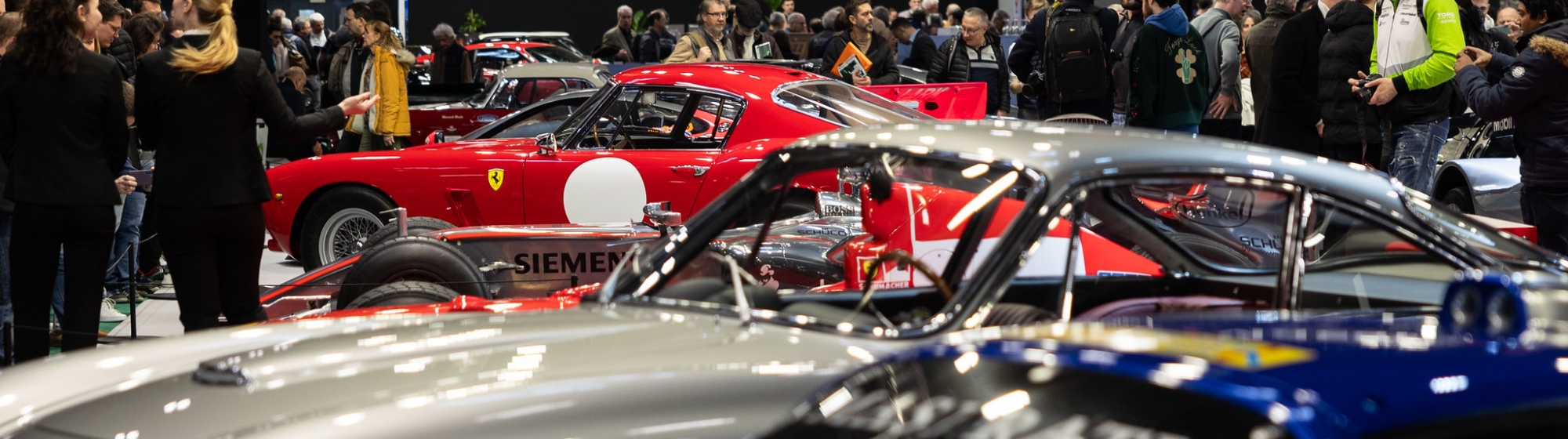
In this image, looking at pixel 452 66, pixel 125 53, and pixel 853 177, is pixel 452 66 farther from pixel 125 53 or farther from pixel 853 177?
pixel 853 177

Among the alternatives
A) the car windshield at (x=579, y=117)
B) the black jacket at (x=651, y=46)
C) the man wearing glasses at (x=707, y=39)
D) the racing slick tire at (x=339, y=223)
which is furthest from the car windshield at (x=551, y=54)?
the car windshield at (x=579, y=117)

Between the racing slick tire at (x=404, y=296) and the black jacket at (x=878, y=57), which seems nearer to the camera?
the racing slick tire at (x=404, y=296)

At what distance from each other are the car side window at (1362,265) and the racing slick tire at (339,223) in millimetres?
5548

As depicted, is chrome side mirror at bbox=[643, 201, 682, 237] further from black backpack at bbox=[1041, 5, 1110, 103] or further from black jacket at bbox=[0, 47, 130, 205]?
black backpack at bbox=[1041, 5, 1110, 103]

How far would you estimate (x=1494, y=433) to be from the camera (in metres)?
1.37

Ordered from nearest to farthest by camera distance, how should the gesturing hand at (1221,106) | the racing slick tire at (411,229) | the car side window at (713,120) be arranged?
the racing slick tire at (411,229) < the car side window at (713,120) < the gesturing hand at (1221,106)

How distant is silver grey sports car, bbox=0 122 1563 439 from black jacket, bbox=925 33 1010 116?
24.7 ft

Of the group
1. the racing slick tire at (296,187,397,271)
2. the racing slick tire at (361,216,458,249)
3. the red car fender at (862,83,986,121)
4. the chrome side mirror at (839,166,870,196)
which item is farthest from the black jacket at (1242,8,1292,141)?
the racing slick tire at (296,187,397,271)

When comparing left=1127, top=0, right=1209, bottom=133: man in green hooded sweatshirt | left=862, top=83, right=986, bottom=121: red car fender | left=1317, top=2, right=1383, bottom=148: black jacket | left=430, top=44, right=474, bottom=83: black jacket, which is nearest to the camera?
left=1317, top=2, right=1383, bottom=148: black jacket

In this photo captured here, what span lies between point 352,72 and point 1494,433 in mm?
11897

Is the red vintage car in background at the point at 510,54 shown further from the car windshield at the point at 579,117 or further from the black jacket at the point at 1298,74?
the black jacket at the point at 1298,74

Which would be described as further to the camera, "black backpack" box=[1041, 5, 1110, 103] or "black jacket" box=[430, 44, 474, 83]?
"black jacket" box=[430, 44, 474, 83]

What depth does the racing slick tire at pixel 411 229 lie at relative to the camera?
625 cm

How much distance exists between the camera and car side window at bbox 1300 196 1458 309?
3230 mm
